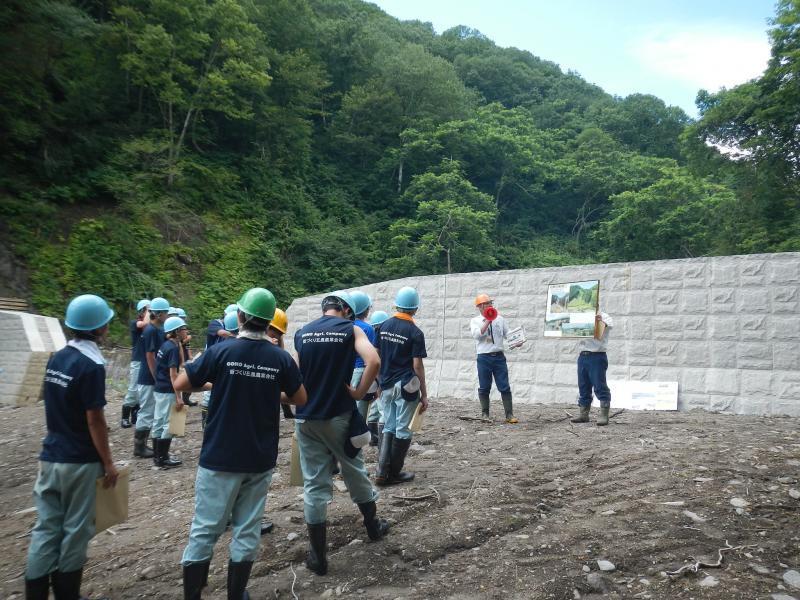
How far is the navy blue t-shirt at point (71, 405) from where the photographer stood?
11.6ft

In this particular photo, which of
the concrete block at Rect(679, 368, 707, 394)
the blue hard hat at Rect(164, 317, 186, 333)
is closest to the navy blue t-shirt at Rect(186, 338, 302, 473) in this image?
the blue hard hat at Rect(164, 317, 186, 333)

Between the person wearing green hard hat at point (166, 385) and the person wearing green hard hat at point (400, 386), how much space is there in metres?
2.74

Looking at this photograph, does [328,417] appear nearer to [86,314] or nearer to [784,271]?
[86,314]

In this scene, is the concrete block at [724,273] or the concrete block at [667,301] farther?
the concrete block at [667,301]

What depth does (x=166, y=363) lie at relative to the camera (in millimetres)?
7016

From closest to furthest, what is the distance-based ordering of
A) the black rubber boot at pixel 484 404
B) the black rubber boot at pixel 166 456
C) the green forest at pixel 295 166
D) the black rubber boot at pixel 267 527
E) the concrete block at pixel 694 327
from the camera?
the black rubber boot at pixel 267 527 → the black rubber boot at pixel 166 456 → the black rubber boot at pixel 484 404 → the concrete block at pixel 694 327 → the green forest at pixel 295 166

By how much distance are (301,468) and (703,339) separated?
811cm

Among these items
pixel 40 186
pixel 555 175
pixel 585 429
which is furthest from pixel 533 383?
pixel 555 175

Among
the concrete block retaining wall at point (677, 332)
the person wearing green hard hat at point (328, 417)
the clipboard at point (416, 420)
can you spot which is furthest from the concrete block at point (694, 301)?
the person wearing green hard hat at point (328, 417)

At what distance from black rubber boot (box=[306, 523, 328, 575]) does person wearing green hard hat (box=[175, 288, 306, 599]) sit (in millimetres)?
551

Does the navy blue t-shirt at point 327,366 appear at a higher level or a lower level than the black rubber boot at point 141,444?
higher

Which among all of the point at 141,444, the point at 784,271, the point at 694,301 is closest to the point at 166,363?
the point at 141,444

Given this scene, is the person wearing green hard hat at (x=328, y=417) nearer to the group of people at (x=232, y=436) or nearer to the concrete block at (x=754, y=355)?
the group of people at (x=232, y=436)

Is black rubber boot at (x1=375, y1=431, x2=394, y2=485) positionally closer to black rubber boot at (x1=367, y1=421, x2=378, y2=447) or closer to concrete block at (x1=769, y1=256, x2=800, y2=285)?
black rubber boot at (x1=367, y1=421, x2=378, y2=447)
